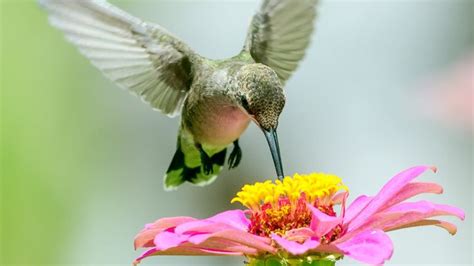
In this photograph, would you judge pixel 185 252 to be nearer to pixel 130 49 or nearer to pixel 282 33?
pixel 130 49

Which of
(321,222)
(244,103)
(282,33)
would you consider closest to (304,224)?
(321,222)

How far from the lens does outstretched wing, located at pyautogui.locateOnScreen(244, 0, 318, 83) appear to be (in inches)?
55.5

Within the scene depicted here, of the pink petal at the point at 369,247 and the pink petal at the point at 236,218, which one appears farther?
the pink petal at the point at 236,218

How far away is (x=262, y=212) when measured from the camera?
93 centimetres

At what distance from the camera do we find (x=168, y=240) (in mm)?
764

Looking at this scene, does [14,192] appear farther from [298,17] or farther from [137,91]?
[298,17]

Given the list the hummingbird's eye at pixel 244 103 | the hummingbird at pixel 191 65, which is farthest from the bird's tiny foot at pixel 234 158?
the hummingbird's eye at pixel 244 103

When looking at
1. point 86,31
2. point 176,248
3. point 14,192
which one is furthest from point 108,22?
point 14,192

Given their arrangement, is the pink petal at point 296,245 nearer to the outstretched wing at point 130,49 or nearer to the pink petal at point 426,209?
the pink petal at point 426,209

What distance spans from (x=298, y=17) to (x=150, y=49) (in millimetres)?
295

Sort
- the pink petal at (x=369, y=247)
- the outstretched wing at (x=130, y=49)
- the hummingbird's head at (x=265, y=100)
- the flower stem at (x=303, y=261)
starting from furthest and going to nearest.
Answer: the outstretched wing at (x=130, y=49) → the hummingbird's head at (x=265, y=100) → the flower stem at (x=303, y=261) → the pink petal at (x=369, y=247)

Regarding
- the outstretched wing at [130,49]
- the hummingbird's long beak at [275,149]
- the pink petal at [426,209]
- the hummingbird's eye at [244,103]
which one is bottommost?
the pink petal at [426,209]

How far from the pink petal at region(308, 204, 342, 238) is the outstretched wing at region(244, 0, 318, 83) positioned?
67 centimetres

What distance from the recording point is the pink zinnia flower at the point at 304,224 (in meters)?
0.75
